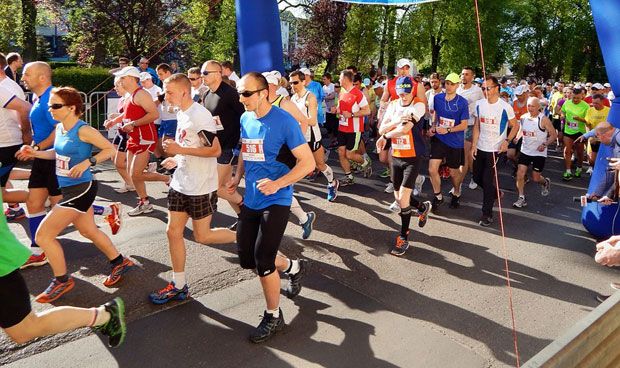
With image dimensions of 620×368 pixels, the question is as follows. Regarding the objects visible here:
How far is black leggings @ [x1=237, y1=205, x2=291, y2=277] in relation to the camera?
3406 mm

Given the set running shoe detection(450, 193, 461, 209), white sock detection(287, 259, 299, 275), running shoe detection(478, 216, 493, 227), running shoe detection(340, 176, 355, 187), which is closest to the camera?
white sock detection(287, 259, 299, 275)

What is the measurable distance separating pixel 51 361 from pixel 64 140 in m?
1.74

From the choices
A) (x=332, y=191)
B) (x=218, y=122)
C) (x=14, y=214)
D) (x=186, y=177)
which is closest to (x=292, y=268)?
(x=186, y=177)

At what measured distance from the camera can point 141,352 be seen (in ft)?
10.9

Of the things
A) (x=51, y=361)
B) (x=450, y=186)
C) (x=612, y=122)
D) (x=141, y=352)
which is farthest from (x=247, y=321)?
(x=450, y=186)

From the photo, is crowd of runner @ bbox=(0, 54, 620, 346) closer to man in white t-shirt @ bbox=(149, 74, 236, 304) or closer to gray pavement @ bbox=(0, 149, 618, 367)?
man in white t-shirt @ bbox=(149, 74, 236, 304)

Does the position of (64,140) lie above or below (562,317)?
above

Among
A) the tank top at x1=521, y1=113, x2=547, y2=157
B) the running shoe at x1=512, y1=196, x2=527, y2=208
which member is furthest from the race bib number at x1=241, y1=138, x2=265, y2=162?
the tank top at x1=521, y1=113, x2=547, y2=157

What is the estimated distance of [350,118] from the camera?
26.7ft

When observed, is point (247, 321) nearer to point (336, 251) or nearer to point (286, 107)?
point (336, 251)

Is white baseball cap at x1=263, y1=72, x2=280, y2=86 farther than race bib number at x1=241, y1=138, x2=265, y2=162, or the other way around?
white baseball cap at x1=263, y1=72, x2=280, y2=86

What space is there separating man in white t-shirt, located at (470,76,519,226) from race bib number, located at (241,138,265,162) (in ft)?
13.5

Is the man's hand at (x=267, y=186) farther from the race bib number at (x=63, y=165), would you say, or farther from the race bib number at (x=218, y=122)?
the race bib number at (x=218, y=122)

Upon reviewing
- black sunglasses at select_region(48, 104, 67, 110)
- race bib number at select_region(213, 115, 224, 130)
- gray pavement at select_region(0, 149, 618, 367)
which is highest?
black sunglasses at select_region(48, 104, 67, 110)
